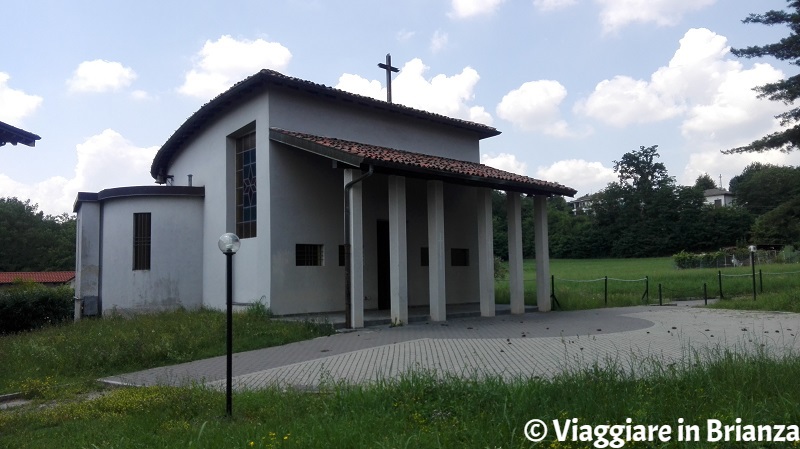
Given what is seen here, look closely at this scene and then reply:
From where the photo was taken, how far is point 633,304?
74.6 ft

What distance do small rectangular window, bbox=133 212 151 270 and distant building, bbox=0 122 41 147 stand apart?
652 centimetres

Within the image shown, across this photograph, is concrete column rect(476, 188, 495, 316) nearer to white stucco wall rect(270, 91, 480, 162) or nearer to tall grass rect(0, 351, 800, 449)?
white stucco wall rect(270, 91, 480, 162)

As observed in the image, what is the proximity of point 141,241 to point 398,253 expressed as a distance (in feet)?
Result: 27.7

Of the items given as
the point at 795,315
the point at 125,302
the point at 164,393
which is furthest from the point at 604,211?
the point at 164,393

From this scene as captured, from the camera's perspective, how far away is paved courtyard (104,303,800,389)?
833cm

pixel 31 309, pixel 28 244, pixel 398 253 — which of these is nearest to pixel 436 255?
pixel 398 253

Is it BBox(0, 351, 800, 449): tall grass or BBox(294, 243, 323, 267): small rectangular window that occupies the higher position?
BBox(294, 243, 323, 267): small rectangular window

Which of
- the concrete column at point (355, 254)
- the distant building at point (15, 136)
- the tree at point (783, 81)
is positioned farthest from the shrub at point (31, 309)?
the tree at point (783, 81)

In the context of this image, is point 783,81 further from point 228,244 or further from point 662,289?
point 228,244

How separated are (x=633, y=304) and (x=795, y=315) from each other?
717 centimetres

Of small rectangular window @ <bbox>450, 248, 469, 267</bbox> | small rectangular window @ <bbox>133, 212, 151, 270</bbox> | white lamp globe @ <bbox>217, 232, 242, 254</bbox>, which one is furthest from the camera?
small rectangular window @ <bbox>450, 248, 469, 267</bbox>

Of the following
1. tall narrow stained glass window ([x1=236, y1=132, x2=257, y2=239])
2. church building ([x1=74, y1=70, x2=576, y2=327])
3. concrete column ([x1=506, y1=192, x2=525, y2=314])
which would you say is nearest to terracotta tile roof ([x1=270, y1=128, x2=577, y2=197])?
church building ([x1=74, y1=70, x2=576, y2=327])

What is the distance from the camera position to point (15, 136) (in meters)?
11.4

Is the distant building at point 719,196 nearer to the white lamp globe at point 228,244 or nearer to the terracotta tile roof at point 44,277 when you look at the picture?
the terracotta tile roof at point 44,277
